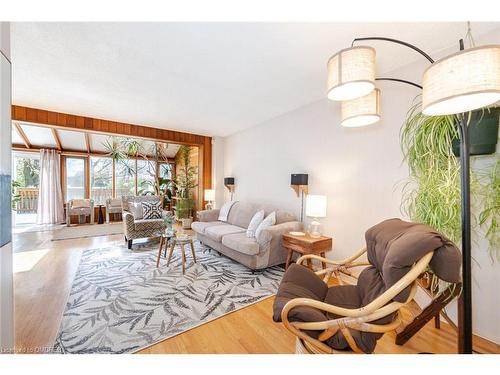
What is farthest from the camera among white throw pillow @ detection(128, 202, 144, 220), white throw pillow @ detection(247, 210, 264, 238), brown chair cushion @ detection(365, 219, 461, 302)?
white throw pillow @ detection(128, 202, 144, 220)

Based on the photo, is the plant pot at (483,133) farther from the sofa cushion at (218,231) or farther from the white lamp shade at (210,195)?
the white lamp shade at (210,195)

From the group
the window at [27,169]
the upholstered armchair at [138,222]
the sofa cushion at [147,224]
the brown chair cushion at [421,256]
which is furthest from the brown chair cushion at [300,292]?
the window at [27,169]

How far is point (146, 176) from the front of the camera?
25.8ft

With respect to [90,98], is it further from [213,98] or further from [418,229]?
[418,229]

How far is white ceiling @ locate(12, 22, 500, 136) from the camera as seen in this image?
5.59 feet

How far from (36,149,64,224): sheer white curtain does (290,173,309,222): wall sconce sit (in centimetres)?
709

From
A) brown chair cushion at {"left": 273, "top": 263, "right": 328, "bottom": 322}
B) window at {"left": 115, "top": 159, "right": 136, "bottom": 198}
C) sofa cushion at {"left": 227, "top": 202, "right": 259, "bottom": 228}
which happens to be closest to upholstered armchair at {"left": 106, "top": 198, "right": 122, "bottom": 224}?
window at {"left": 115, "top": 159, "right": 136, "bottom": 198}

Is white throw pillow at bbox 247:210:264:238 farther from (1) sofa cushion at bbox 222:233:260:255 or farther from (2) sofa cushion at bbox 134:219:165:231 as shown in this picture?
(2) sofa cushion at bbox 134:219:165:231

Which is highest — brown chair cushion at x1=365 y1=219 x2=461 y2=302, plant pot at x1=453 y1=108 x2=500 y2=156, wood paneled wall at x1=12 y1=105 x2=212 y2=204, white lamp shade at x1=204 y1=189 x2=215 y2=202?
wood paneled wall at x1=12 y1=105 x2=212 y2=204

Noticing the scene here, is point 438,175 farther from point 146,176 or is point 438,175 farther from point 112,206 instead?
point 146,176
